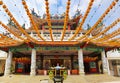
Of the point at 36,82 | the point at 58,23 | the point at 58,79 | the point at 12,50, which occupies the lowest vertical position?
the point at 36,82

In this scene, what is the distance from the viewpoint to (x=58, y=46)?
45.3 ft

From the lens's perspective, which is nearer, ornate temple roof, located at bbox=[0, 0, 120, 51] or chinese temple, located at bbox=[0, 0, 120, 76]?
ornate temple roof, located at bbox=[0, 0, 120, 51]

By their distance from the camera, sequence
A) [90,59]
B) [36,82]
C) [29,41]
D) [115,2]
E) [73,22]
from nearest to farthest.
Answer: [115,2] → [36,82] → [29,41] → [90,59] → [73,22]

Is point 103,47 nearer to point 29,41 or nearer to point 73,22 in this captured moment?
point 29,41

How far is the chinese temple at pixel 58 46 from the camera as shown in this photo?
888 centimetres

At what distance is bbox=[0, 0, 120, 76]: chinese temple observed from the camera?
888 centimetres

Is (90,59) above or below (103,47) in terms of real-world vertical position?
below

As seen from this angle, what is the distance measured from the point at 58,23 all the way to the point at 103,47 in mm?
11142

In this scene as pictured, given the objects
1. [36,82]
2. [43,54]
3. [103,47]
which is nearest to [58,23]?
[43,54]

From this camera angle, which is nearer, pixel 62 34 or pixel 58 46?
pixel 62 34

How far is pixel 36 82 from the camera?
A: 1068cm

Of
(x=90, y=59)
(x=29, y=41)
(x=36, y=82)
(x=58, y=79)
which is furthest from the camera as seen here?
(x=90, y=59)

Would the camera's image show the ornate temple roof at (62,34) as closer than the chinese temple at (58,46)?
Yes

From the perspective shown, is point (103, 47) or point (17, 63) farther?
point (17, 63)
